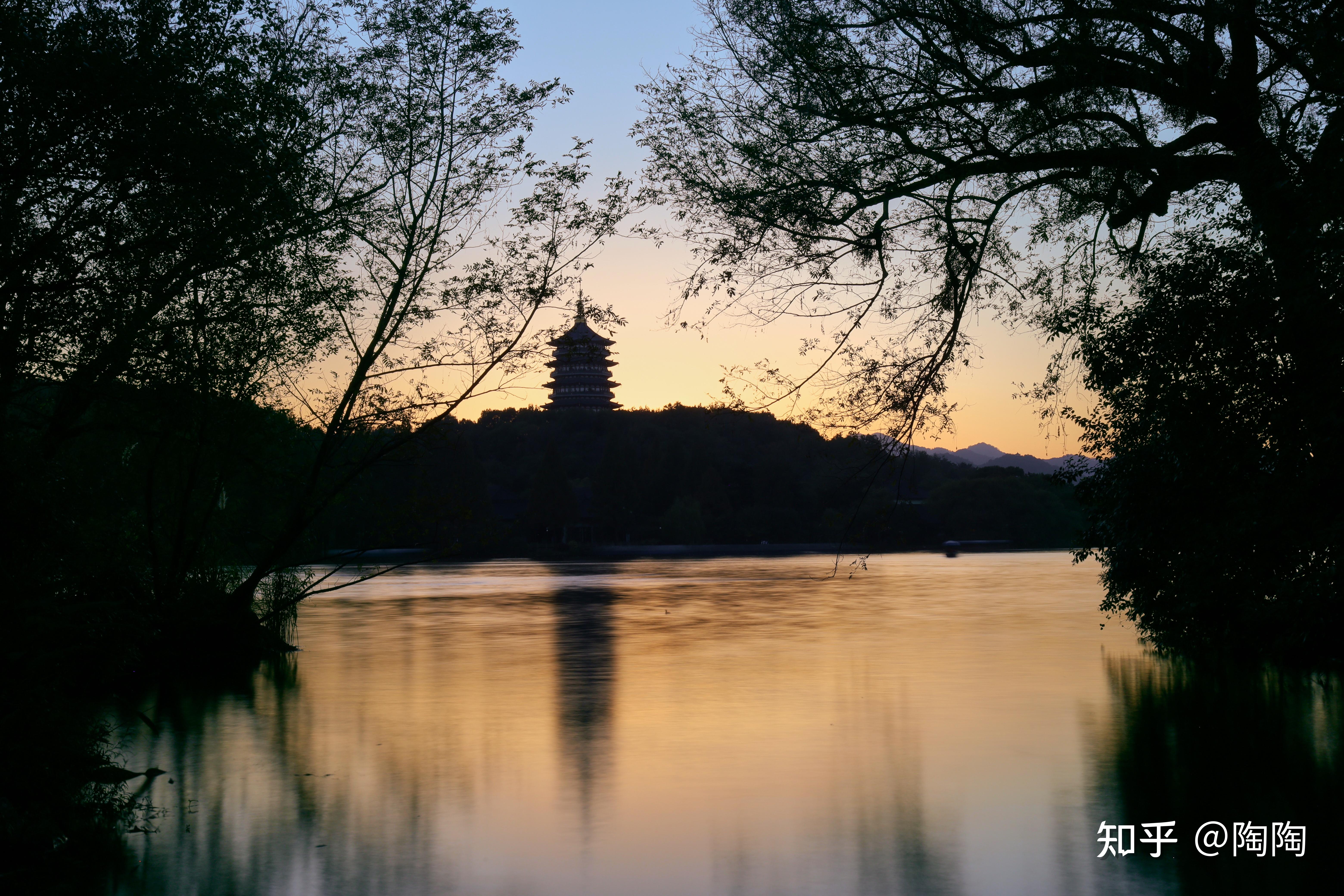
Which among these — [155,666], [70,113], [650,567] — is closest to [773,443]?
[650,567]

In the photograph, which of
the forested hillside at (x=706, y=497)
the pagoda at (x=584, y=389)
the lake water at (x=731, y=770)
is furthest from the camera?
the pagoda at (x=584, y=389)

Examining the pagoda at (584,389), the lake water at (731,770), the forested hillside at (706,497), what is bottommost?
the lake water at (731,770)

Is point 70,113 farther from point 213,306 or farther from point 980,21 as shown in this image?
point 980,21

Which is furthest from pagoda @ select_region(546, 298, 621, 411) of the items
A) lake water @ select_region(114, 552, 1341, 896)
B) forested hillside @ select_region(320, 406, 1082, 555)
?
lake water @ select_region(114, 552, 1341, 896)

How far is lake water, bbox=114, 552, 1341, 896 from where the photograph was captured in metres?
5.94

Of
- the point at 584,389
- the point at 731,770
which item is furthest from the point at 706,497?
the point at 731,770

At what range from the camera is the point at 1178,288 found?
883 cm

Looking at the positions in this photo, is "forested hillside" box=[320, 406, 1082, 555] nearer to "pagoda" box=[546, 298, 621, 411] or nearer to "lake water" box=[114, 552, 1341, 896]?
"pagoda" box=[546, 298, 621, 411]

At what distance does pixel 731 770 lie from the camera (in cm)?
852

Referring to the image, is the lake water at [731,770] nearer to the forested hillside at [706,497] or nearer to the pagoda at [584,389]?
the forested hillside at [706,497]

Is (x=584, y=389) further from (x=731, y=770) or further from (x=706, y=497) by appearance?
(x=731, y=770)

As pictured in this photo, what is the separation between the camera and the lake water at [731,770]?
5.94m

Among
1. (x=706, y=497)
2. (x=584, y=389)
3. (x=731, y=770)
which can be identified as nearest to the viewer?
(x=731, y=770)

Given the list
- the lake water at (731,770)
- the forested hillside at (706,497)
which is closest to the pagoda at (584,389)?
the forested hillside at (706,497)
